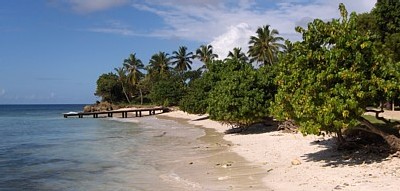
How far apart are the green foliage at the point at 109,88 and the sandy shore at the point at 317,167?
8751 cm

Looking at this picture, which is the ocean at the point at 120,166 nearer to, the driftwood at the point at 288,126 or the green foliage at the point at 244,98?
the green foliage at the point at 244,98

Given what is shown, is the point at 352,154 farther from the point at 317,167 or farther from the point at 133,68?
the point at 133,68

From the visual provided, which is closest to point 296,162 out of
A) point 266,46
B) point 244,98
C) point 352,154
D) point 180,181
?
point 352,154

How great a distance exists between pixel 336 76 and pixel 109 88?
98.2 m

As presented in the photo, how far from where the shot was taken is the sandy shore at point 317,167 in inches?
561

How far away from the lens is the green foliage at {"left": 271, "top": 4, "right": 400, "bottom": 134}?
15469 millimetres

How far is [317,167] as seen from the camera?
17.3 meters

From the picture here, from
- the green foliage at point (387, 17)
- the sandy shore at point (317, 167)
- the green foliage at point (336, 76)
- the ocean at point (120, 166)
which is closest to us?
the sandy shore at point (317, 167)

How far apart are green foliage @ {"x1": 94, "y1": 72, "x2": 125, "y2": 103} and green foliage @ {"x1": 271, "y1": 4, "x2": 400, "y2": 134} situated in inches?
3754

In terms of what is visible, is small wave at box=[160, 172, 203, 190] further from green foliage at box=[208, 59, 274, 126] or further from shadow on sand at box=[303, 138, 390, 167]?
green foliage at box=[208, 59, 274, 126]

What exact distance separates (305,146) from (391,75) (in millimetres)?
7356

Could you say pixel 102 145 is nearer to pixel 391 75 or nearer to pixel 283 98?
pixel 283 98

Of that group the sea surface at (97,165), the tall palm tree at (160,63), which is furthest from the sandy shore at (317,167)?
the tall palm tree at (160,63)

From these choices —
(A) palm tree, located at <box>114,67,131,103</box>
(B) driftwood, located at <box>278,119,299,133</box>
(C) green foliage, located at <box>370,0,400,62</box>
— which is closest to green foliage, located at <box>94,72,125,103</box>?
(A) palm tree, located at <box>114,67,131,103</box>
